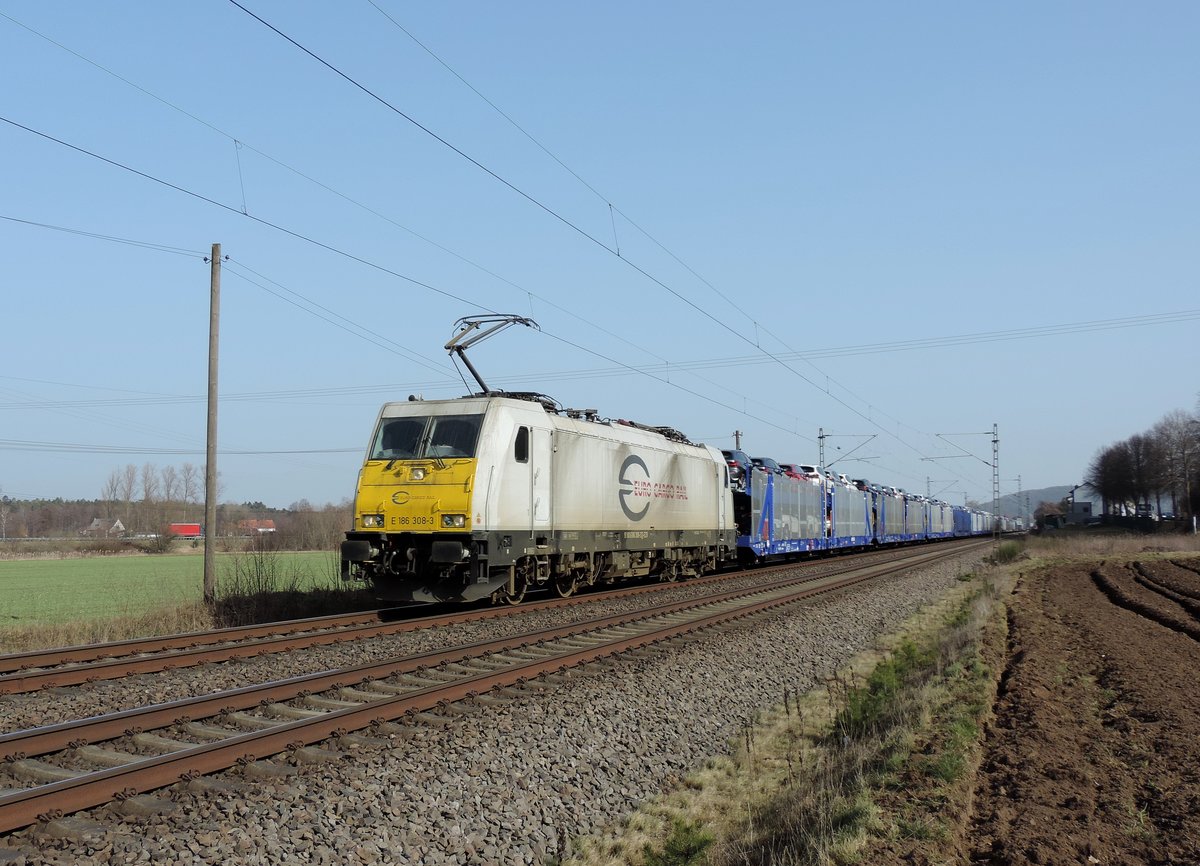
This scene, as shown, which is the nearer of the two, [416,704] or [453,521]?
[416,704]

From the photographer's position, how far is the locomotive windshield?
16.1 m

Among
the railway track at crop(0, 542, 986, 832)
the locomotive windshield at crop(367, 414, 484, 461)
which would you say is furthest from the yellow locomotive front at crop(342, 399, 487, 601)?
the railway track at crop(0, 542, 986, 832)

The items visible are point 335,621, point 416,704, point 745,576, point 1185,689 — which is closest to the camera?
point 416,704

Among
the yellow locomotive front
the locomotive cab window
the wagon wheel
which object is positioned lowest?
the wagon wheel

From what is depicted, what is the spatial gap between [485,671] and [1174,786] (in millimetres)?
6621

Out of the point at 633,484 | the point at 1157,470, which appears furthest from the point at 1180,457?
the point at 633,484

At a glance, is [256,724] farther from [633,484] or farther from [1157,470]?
[1157,470]

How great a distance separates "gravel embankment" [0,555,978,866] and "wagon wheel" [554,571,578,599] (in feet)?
22.5

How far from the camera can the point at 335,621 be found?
49.7 feet

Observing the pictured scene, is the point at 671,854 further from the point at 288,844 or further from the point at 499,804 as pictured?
the point at 288,844

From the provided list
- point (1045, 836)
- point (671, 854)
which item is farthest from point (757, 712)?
point (1045, 836)

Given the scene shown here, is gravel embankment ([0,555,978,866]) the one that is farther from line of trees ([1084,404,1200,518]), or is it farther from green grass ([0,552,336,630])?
line of trees ([1084,404,1200,518])

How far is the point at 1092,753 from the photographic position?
24.4 feet

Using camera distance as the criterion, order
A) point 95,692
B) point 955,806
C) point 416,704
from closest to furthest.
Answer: point 955,806
point 416,704
point 95,692
